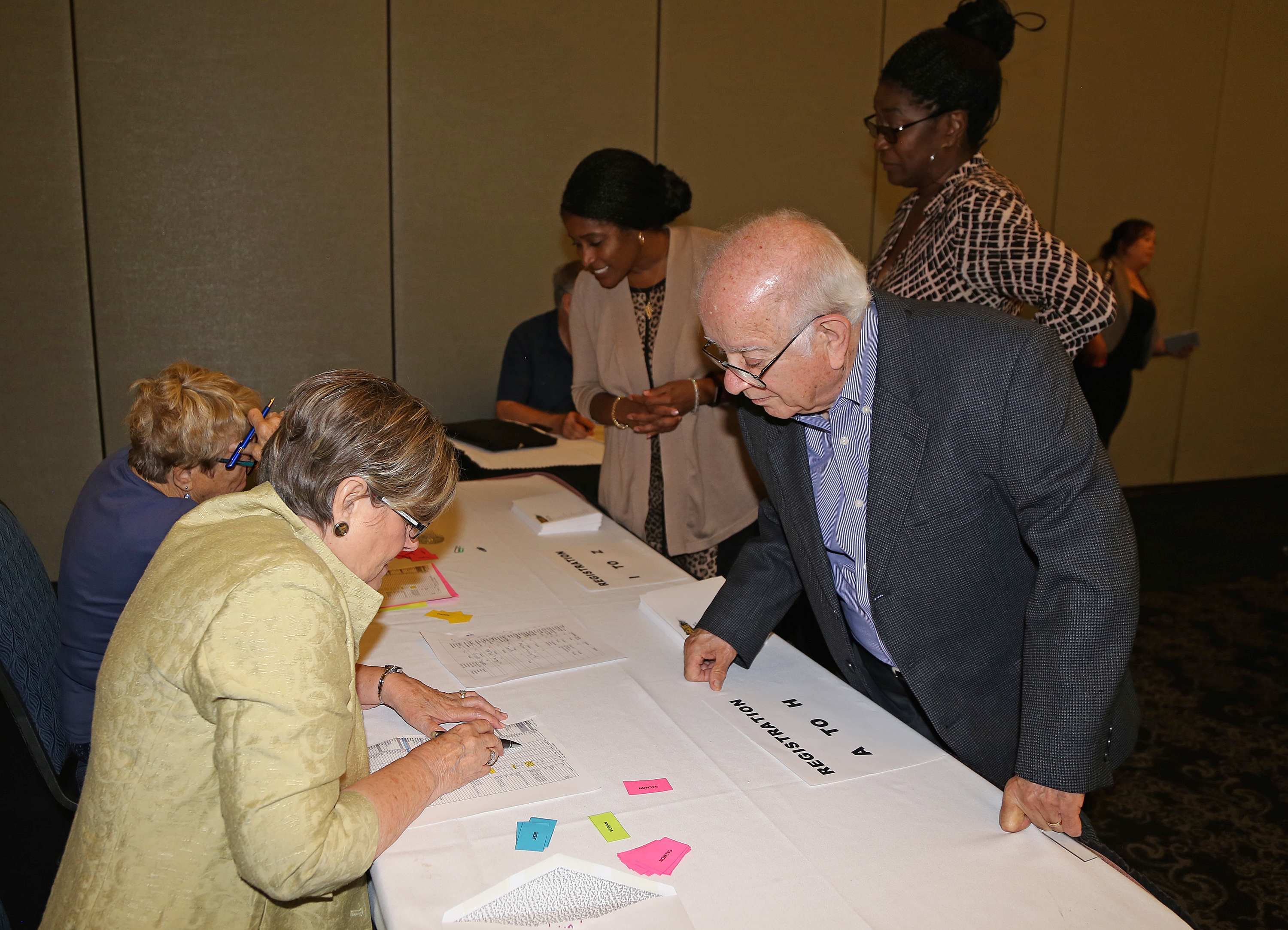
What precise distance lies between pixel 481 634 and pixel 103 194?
3217mm

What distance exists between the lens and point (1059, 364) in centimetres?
134

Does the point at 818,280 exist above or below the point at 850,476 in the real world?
above

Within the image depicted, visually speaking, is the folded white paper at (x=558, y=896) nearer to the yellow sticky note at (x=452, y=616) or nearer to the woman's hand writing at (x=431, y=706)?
the woman's hand writing at (x=431, y=706)

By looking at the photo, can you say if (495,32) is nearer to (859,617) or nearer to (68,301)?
(68,301)

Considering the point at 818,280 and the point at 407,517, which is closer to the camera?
the point at 407,517

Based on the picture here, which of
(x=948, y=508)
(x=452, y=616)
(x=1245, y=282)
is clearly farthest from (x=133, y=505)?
(x=1245, y=282)

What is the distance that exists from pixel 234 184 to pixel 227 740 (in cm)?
369

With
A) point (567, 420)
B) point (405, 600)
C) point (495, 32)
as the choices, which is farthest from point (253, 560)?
point (495, 32)

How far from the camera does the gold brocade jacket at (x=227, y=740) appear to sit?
0.98 meters

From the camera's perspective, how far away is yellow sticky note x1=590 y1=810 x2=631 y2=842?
3.81 ft

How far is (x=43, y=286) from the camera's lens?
3820 millimetres

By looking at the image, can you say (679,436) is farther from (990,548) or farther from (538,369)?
(538,369)

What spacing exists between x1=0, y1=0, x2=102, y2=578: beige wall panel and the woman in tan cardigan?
2503 millimetres

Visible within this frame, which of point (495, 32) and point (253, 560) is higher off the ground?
point (495, 32)
